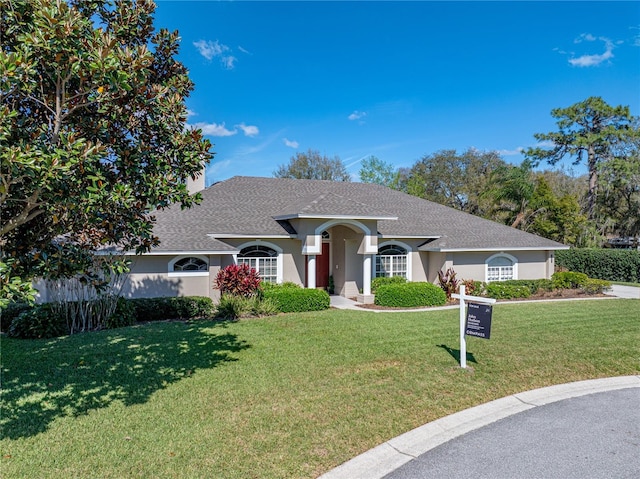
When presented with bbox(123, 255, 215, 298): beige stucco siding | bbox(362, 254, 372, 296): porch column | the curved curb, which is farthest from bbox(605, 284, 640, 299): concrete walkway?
bbox(123, 255, 215, 298): beige stucco siding

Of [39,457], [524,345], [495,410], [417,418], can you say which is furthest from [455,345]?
[39,457]

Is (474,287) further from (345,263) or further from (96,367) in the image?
(96,367)

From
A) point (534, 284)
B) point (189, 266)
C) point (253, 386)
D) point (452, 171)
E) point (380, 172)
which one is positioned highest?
point (452, 171)

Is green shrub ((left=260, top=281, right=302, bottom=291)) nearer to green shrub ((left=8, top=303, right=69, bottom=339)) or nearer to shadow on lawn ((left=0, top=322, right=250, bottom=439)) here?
shadow on lawn ((left=0, top=322, right=250, bottom=439))

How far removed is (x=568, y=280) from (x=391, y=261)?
9556mm

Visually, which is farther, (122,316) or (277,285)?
(277,285)

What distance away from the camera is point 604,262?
2808 centimetres

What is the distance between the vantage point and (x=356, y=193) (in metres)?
24.4

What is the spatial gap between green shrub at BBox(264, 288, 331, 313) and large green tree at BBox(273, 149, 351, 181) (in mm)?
41239

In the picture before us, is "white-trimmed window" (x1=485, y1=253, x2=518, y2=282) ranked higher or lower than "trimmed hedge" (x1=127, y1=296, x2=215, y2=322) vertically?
higher

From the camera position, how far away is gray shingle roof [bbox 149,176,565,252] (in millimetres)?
17250

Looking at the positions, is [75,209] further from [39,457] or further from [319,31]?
[319,31]

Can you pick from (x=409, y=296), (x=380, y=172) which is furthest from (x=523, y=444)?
(x=380, y=172)

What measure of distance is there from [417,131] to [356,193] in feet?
47.3
